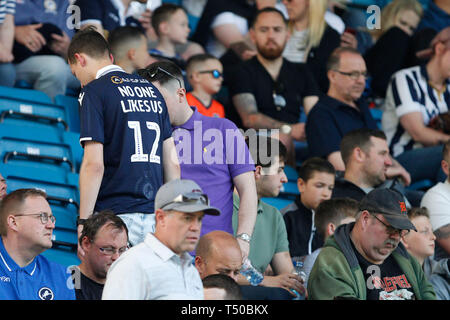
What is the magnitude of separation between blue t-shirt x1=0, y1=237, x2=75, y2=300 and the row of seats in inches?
37.6

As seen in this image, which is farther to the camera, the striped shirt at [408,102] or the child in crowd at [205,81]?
the striped shirt at [408,102]

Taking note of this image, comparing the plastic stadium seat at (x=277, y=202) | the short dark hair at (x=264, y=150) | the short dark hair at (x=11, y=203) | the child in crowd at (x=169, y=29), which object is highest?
the child in crowd at (x=169, y=29)

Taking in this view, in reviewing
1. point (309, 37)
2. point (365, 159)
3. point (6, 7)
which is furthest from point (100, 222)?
point (309, 37)

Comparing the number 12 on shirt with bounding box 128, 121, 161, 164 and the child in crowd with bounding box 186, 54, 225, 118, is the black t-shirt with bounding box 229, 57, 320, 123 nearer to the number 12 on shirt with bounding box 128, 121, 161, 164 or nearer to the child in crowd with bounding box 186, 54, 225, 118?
the child in crowd with bounding box 186, 54, 225, 118

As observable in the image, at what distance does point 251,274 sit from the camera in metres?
5.30

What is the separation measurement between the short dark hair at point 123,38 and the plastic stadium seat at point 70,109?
1.86ft

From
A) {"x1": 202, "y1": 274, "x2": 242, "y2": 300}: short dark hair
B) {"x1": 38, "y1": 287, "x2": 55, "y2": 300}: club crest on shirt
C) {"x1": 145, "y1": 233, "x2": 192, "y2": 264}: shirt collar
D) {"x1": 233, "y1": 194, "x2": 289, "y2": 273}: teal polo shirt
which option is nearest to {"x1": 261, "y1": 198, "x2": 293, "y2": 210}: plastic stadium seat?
{"x1": 233, "y1": 194, "x2": 289, "y2": 273}: teal polo shirt

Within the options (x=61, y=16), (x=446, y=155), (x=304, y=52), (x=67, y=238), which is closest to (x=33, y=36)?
(x=61, y=16)

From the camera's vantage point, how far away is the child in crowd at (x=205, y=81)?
7.45 m

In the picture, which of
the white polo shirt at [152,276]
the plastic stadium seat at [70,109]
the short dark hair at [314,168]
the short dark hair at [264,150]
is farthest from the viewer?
the plastic stadium seat at [70,109]

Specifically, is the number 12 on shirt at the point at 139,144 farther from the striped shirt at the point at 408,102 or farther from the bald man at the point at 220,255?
the striped shirt at the point at 408,102

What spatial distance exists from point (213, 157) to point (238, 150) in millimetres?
146

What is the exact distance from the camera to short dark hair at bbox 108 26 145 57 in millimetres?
6938

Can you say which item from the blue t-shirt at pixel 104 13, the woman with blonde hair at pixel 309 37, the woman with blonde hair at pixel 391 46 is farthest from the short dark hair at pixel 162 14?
the woman with blonde hair at pixel 391 46
